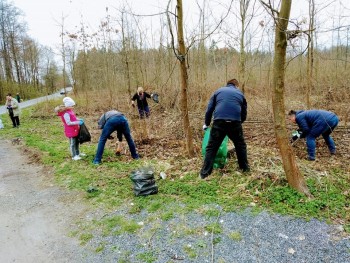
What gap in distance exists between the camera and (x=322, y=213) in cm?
345

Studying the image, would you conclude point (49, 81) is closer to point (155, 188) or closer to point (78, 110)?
point (78, 110)

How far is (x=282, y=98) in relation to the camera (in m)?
3.71

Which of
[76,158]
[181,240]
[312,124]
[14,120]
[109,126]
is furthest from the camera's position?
[14,120]

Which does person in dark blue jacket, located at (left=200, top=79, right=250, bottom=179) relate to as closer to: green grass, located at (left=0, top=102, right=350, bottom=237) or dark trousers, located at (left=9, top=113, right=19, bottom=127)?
green grass, located at (left=0, top=102, right=350, bottom=237)

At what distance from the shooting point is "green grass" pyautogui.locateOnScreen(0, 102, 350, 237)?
3588 millimetres

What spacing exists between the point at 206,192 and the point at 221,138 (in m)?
1.00

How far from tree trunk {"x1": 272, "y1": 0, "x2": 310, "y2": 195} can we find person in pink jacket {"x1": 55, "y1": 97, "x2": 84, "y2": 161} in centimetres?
449

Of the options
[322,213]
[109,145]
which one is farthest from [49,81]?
[322,213]

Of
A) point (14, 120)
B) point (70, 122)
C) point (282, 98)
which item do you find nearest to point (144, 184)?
point (282, 98)

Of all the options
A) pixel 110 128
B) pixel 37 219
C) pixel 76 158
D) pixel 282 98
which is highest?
pixel 282 98

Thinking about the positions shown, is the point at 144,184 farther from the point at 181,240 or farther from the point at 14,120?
the point at 14,120

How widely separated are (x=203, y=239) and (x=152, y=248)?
2.10 feet

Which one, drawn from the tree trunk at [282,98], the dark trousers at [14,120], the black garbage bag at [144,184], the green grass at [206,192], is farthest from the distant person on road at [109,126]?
the dark trousers at [14,120]

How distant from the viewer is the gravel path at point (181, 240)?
2924 mm
